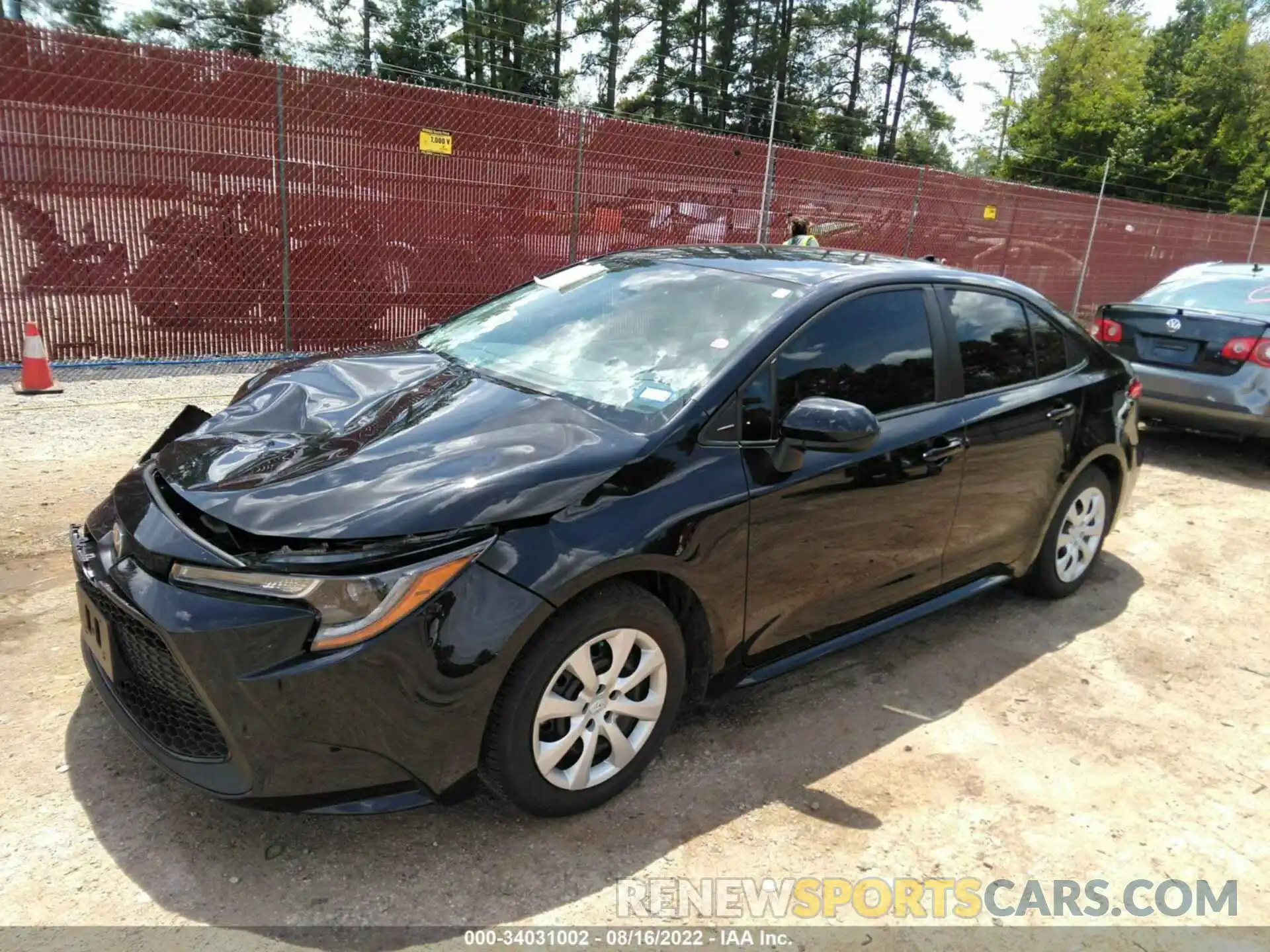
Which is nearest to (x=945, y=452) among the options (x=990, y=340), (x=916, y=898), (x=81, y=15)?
(x=990, y=340)

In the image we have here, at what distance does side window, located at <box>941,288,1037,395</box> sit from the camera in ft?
12.0

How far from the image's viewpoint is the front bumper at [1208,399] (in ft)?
21.8

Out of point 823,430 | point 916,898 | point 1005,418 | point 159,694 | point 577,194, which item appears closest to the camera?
point 159,694

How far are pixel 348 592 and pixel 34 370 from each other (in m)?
5.93

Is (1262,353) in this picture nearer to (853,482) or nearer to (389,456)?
(853,482)

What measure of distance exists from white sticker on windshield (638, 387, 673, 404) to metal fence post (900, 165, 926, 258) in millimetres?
11424

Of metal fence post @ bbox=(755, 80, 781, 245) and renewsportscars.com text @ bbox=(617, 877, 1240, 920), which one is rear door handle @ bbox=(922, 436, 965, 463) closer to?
renewsportscars.com text @ bbox=(617, 877, 1240, 920)

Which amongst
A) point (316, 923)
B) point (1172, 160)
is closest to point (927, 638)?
point (316, 923)

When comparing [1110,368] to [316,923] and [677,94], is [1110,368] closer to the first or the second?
[316,923]

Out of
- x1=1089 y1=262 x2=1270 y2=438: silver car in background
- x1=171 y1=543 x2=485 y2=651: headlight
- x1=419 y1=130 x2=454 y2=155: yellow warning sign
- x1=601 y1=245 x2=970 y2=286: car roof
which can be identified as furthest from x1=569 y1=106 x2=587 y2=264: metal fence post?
x1=171 y1=543 x2=485 y2=651: headlight

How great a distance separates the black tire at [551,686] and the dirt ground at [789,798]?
107mm

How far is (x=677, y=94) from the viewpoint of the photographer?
123 ft

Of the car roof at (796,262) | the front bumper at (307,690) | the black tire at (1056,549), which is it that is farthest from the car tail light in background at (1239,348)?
the front bumper at (307,690)

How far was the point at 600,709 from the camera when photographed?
255 centimetres
